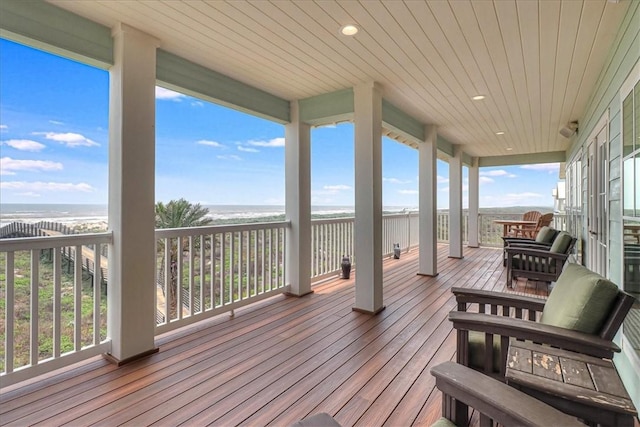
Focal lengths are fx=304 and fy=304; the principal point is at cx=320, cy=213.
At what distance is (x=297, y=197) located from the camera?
4.13 m

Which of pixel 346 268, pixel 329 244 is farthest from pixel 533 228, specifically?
pixel 329 244

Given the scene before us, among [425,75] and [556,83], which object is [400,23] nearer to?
[425,75]

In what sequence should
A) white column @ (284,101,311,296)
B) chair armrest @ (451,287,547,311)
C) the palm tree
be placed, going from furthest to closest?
white column @ (284,101,311,296), the palm tree, chair armrest @ (451,287,547,311)

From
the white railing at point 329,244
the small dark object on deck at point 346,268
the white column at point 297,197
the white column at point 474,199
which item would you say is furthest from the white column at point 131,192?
the white column at point 474,199

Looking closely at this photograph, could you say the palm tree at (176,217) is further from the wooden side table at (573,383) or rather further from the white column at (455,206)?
the white column at (455,206)

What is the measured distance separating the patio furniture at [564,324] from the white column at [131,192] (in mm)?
2347

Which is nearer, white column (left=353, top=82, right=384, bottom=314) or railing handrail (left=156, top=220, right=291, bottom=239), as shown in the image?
railing handrail (left=156, top=220, right=291, bottom=239)

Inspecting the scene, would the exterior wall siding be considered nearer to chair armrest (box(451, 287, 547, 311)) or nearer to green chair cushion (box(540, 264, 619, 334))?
chair armrest (box(451, 287, 547, 311))

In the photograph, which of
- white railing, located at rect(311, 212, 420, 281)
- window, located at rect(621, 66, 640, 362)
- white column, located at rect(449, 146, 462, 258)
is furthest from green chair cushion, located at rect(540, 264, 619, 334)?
white column, located at rect(449, 146, 462, 258)

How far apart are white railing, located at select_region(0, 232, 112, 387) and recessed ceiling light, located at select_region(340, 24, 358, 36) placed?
246 centimetres

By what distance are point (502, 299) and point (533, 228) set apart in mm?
7583

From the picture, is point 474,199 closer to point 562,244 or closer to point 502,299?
point 562,244

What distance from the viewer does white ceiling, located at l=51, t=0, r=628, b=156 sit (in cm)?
214

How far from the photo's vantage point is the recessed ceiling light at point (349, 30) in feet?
7.70
